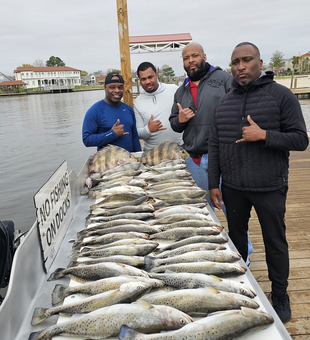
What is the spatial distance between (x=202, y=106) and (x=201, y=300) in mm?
2369

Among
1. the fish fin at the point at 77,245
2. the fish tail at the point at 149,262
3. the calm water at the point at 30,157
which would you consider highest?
the fish tail at the point at 149,262

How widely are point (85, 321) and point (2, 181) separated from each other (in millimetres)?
13094

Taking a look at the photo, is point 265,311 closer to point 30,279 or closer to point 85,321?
point 85,321

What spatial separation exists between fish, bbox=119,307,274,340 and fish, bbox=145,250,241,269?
0.49 m

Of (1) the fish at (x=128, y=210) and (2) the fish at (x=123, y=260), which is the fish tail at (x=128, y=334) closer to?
(2) the fish at (x=123, y=260)

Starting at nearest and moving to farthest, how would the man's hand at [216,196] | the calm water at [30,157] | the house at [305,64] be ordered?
the man's hand at [216,196]
the calm water at [30,157]
the house at [305,64]

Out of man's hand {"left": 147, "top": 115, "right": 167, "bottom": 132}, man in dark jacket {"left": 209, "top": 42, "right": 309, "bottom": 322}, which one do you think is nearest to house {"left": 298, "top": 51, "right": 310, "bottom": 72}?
man's hand {"left": 147, "top": 115, "right": 167, "bottom": 132}

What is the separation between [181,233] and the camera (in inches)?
90.1

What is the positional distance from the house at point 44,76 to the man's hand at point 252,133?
12174cm

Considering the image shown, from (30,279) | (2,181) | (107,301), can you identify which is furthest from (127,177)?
(2,181)

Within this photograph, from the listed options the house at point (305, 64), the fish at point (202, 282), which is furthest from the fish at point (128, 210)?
the house at point (305, 64)

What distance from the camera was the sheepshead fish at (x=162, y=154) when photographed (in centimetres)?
378

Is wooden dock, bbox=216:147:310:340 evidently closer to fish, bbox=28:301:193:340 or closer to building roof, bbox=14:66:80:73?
fish, bbox=28:301:193:340

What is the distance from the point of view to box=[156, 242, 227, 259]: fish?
2.05 m
